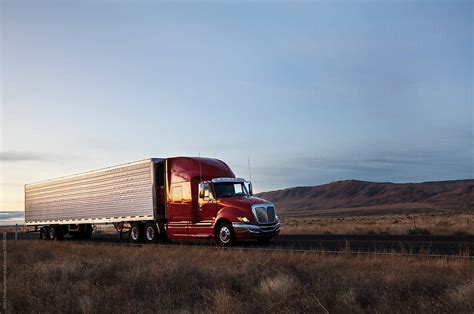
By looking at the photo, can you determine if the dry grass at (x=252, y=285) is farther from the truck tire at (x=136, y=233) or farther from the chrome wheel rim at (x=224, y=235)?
the truck tire at (x=136, y=233)

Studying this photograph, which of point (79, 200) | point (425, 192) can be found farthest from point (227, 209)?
point (425, 192)

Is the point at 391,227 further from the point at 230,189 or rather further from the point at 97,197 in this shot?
the point at 97,197

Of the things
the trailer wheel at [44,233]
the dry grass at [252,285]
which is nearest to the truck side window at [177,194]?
the dry grass at [252,285]

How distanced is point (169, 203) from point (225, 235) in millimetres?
4401

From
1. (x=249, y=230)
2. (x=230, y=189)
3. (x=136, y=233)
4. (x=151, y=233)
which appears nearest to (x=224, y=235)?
(x=249, y=230)

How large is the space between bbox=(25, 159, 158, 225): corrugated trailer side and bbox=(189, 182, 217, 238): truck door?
3343mm

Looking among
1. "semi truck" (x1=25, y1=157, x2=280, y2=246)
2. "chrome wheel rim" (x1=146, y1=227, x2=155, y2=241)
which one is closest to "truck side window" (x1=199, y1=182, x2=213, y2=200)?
"semi truck" (x1=25, y1=157, x2=280, y2=246)

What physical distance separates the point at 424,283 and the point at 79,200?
989 inches

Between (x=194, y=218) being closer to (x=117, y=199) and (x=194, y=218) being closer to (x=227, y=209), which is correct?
(x=227, y=209)

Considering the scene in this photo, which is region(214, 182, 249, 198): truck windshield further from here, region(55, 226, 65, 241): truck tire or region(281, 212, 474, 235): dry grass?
region(55, 226, 65, 241): truck tire

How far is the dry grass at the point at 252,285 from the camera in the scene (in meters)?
8.22

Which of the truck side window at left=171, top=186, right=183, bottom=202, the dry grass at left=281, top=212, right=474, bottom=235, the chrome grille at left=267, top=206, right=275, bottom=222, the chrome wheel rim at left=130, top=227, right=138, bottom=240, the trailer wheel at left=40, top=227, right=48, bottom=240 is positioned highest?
the truck side window at left=171, top=186, right=183, bottom=202

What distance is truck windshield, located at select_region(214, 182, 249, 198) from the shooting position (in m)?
21.0

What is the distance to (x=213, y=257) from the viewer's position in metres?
14.8
